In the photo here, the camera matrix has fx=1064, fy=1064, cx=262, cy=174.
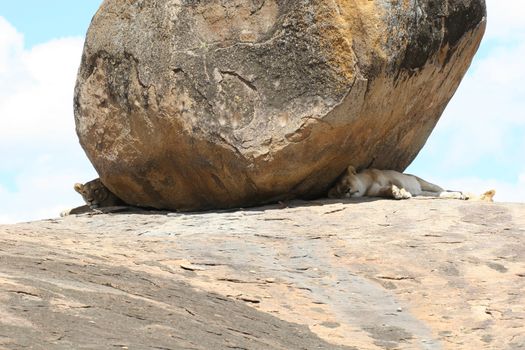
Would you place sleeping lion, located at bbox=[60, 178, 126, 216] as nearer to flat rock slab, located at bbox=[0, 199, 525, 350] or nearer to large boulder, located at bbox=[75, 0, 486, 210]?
large boulder, located at bbox=[75, 0, 486, 210]

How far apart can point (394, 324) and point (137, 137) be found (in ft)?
12.8

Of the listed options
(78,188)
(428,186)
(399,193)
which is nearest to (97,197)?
(78,188)

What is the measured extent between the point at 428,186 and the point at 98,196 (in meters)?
3.38

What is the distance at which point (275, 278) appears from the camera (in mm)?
7602

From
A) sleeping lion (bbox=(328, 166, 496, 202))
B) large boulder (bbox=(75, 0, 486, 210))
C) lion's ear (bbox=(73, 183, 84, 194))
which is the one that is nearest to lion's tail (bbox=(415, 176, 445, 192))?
sleeping lion (bbox=(328, 166, 496, 202))

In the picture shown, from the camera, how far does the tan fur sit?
10977mm

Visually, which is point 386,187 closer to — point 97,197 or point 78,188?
point 97,197

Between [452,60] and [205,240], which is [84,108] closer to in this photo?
[205,240]

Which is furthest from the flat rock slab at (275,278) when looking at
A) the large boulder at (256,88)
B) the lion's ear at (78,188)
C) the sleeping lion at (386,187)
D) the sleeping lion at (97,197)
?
the lion's ear at (78,188)

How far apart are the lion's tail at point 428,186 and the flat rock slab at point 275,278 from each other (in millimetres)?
1186

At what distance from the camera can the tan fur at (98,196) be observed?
11.0 metres

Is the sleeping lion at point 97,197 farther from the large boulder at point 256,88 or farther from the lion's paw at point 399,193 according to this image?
the lion's paw at point 399,193

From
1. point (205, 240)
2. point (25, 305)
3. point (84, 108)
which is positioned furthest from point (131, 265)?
point (84, 108)

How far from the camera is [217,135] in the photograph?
9523mm
